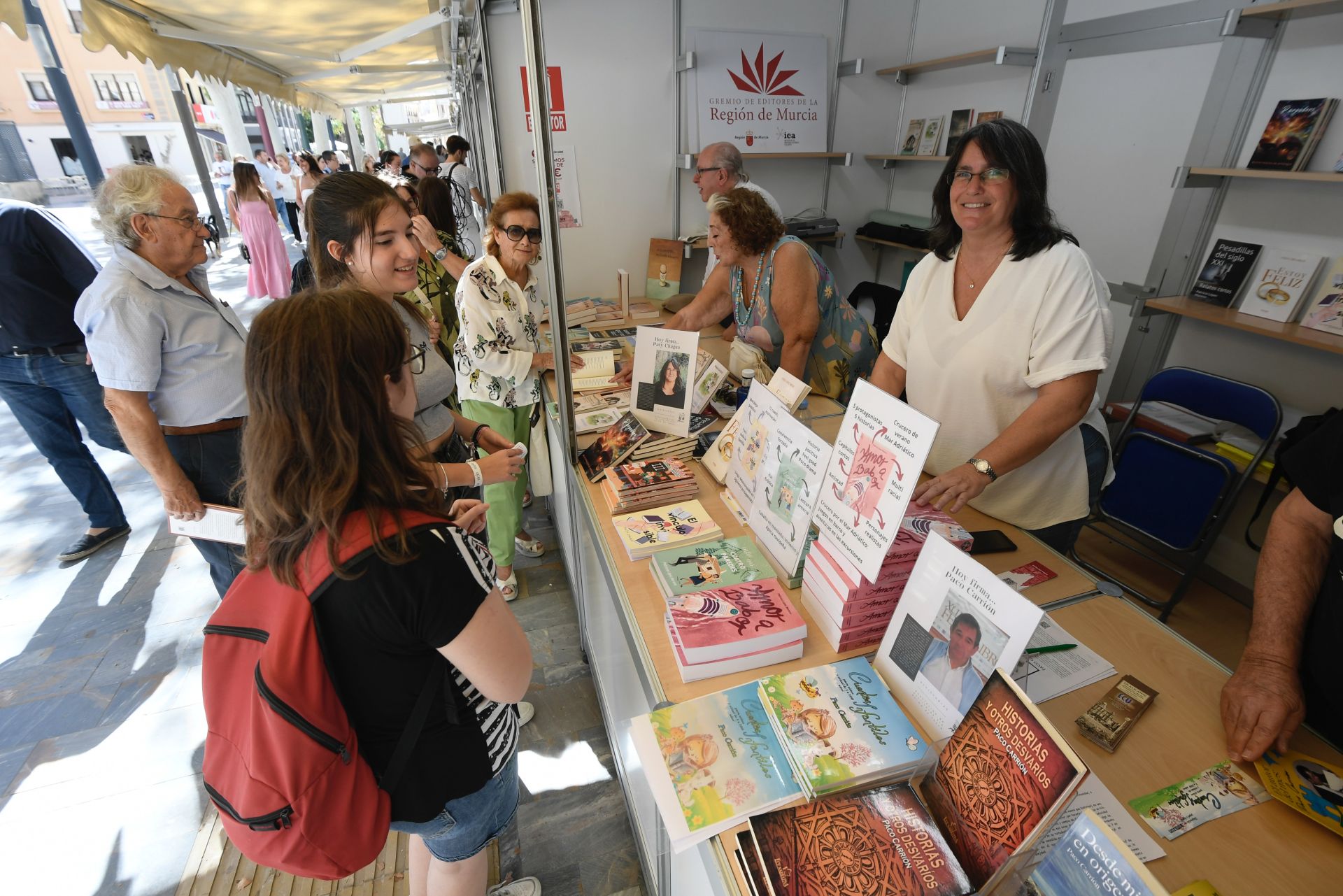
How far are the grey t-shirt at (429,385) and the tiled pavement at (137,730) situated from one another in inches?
46.0

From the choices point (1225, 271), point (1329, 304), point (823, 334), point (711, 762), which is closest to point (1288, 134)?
point (1225, 271)

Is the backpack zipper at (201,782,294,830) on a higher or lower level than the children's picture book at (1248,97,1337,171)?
lower

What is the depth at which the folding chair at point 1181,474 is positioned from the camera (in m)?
2.49

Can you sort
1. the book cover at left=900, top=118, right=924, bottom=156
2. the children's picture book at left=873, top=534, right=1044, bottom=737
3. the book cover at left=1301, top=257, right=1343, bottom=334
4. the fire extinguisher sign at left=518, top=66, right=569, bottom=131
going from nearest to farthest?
the children's picture book at left=873, top=534, right=1044, bottom=737 < the book cover at left=1301, top=257, right=1343, bottom=334 < the fire extinguisher sign at left=518, top=66, right=569, bottom=131 < the book cover at left=900, top=118, right=924, bottom=156

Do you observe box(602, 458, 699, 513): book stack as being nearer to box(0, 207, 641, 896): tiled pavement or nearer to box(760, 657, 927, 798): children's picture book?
box(760, 657, 927, 798): children's picture book

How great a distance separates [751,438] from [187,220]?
190 centimetres

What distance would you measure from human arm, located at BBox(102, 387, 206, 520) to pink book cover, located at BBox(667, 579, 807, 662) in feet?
5.63

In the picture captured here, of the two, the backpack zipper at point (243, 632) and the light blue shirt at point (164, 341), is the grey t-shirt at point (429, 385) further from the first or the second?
the backpack zipper at point (243, 632)

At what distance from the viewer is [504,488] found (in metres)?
2.71

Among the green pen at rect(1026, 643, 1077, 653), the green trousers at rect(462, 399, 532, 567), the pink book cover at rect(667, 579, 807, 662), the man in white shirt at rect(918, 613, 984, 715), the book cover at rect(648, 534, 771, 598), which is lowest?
the green trousers at rect(462, 399, 532, 567)

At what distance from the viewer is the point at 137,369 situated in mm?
1755

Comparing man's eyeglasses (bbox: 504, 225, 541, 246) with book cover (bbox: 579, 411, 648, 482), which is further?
man's eyeglasses (bbox: 504, 225, 541, 246)

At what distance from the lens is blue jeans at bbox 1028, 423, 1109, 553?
1681 mm

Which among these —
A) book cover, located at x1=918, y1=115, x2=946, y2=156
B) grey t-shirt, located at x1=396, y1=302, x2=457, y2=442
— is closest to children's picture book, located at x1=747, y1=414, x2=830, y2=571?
grey t-shirt, located at x1=396, y1=302, x2=457, y2=442
